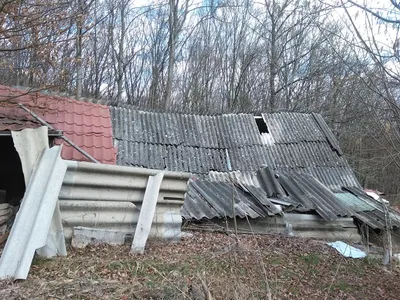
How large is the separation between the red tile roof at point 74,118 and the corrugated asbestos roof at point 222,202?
204 centimetres

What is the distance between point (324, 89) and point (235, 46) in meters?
6.73

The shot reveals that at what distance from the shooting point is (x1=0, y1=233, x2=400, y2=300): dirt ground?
2.60 m

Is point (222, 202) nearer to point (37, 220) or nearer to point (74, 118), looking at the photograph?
point (74, 118)

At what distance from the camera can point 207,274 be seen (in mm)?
3297

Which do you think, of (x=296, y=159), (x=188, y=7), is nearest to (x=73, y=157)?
(x=296, y=159)

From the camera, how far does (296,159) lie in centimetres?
945

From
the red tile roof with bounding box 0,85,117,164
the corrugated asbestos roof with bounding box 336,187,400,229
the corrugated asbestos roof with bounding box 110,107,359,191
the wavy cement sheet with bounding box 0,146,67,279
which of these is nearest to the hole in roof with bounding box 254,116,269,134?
the corrugated asbestos roof with bounding box 110,107,359,191

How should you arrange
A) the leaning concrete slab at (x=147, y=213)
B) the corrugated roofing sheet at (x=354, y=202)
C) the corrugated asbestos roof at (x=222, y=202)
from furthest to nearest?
the corrugated roofing sheet at (x=354, y=202), the corrugated asbestos roof at (x=222, y=202), the leaning concrete slab at (x=147, y=213)

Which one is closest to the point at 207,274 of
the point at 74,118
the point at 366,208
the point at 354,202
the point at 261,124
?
the point at 74,118

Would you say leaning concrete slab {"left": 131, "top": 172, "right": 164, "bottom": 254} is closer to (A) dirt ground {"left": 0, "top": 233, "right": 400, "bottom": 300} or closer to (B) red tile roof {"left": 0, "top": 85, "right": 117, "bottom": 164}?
(A) dirt ground {"left": 0, "top": 233, "right": 400, "bottom": 300}

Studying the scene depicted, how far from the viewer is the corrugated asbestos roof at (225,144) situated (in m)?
8.39

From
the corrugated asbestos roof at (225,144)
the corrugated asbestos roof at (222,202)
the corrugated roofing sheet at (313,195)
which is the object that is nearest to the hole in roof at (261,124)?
the corrugated asbestos roof at (225,144)

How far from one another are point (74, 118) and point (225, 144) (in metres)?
3.97

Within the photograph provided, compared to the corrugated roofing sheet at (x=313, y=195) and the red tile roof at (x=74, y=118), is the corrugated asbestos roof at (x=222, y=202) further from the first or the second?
the red tile roof at (x=74, y=118)
